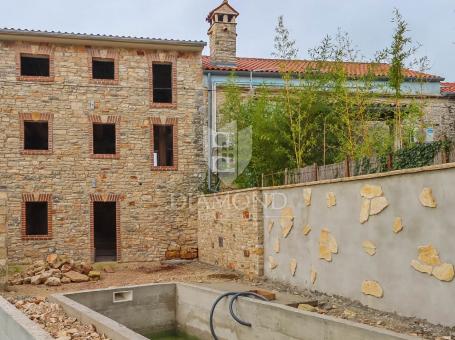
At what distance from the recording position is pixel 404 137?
43.4 ft

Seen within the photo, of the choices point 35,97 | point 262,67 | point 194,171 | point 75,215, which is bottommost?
point 75,215

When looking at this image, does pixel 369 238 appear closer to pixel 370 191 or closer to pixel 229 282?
pixel 370 191

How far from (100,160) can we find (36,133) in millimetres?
3032

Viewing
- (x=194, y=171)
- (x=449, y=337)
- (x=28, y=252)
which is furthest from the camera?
(x=194, y=171)

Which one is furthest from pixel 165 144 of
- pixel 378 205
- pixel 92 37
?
pixel 378 205

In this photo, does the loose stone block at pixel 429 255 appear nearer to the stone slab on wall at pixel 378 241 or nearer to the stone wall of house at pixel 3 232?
the stone slab on wall at pixel 378 241

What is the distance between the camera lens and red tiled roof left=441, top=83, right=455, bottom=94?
771 inches

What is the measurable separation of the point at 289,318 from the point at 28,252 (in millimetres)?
10798

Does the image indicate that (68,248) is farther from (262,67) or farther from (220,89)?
(262,67)

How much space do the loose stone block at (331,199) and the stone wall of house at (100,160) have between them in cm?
839

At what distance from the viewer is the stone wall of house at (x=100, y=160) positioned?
53.4 feet

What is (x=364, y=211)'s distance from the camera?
28.1ft

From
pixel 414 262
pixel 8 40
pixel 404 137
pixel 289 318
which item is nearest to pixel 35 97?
pixel 8 40

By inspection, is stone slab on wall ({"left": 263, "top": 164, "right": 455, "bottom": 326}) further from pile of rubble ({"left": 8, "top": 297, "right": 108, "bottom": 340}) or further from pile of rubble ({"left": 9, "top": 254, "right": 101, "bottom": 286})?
pile of rubble ({"left": 9, "top": 254, "right": 101, "bottom": 286})
